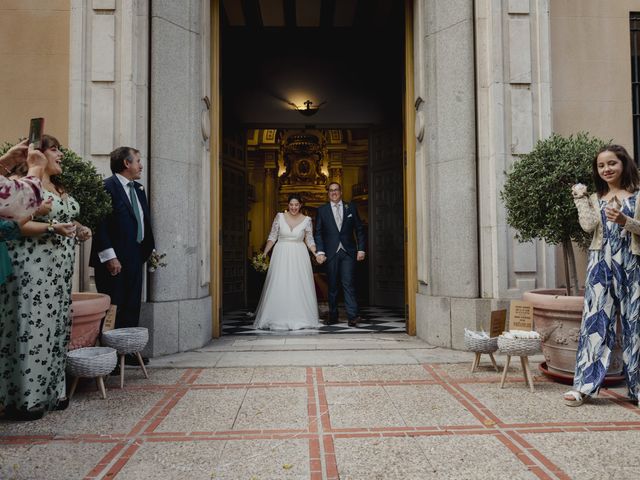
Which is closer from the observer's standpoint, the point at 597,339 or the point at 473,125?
the point at 597,339

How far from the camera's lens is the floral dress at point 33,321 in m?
3.39

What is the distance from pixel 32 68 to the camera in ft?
Answer: 19.1

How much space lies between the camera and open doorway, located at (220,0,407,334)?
31.8ft

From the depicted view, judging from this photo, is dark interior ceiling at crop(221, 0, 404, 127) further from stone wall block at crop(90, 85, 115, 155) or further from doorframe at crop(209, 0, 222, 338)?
stone wall block at crop(90, 85, 115, 155)

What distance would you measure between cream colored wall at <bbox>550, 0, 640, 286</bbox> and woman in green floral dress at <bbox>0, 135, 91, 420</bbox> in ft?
18.7

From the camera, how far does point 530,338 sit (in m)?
3.95

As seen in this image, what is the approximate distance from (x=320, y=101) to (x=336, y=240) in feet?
13.3

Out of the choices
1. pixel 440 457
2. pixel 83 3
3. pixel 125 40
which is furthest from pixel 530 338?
pixel 83 3

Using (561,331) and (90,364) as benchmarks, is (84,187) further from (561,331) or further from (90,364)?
(561,331)

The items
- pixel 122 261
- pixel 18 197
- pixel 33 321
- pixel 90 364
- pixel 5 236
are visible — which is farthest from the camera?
pixel 122 261

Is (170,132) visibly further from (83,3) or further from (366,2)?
(366,2)

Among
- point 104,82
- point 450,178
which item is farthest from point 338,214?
point 104,82

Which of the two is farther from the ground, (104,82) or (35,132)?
(104,82)

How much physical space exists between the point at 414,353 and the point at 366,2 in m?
6.72
